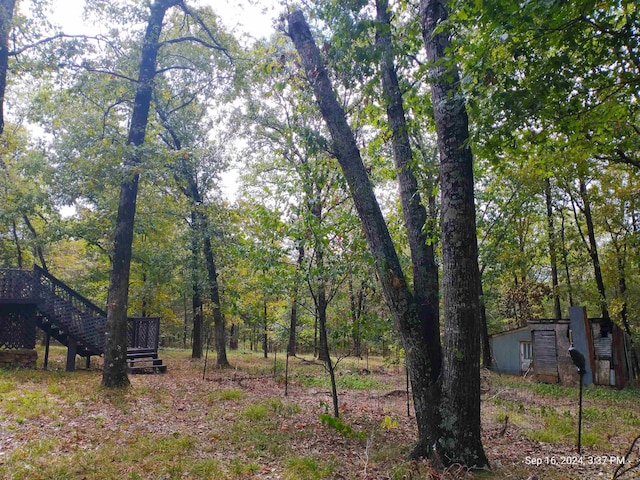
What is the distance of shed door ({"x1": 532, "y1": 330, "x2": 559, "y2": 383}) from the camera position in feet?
50.8

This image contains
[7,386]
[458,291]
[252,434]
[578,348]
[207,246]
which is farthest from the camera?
[207,246]

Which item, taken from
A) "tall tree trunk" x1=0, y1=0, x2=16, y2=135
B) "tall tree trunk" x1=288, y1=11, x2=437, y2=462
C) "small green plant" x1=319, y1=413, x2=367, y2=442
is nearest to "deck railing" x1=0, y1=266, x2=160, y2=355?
"tall tree trunk" x1=0, y1=0, x2=16, y2=135

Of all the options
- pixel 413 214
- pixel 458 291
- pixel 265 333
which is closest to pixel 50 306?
pixel 265 333

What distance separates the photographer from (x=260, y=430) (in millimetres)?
6578

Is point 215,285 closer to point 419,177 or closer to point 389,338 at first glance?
point 389,338

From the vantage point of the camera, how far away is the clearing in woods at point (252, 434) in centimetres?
475

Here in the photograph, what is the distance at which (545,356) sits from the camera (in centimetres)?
1575

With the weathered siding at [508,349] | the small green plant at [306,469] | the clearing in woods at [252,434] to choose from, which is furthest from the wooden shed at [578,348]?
the small green plant at [306,469]

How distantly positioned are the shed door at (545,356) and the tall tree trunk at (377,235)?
13.3 metres

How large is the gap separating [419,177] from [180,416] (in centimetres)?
591

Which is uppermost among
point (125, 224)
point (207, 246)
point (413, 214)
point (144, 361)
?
point (207, 246)

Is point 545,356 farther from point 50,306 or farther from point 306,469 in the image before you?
point 50,306

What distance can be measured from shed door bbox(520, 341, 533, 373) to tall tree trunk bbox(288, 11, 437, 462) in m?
15.1

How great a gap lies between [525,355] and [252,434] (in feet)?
50.5
